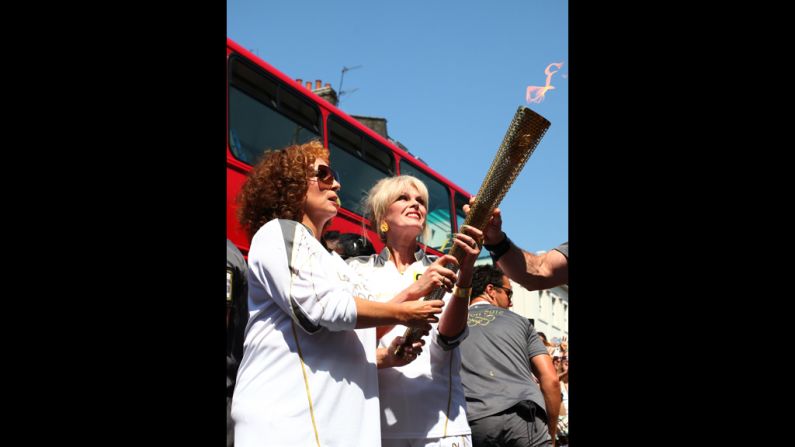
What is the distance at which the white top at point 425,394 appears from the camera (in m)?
2.85

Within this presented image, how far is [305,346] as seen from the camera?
250 cm

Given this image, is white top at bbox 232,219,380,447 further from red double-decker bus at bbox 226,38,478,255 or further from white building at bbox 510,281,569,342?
white building at bbox 510,281,569,342

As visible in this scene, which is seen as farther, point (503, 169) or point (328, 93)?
point (328, 93)

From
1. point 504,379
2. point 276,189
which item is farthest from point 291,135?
point 276,189

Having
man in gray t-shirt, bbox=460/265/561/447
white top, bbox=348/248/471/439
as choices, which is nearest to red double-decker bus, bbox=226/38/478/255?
man in gray t-shirt, bbox=460/265/561/447

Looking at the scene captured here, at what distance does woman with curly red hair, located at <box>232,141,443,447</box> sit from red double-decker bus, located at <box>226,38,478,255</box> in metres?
3.63

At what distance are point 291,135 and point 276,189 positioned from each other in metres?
5.25

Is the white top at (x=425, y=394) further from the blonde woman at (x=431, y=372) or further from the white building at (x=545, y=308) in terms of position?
the white building at (x=545, y=308)

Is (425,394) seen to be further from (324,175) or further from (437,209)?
(437,209)
